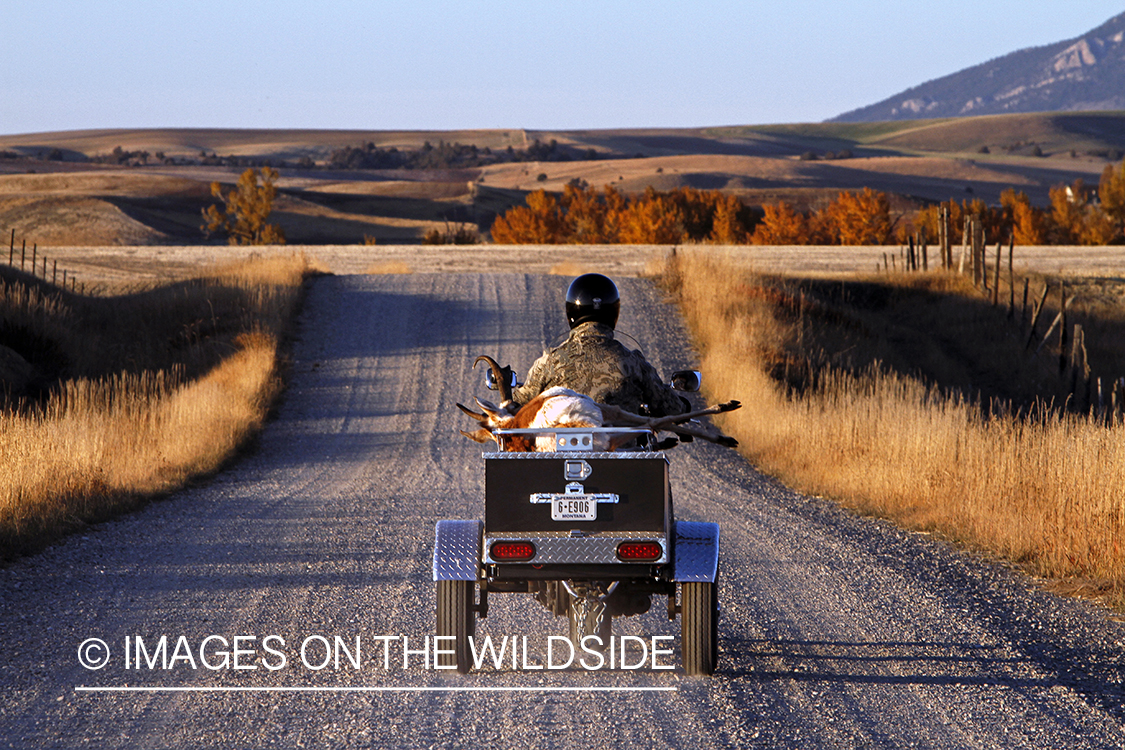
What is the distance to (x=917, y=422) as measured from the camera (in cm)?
1299

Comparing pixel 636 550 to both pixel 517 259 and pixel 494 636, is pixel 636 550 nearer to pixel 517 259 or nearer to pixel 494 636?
pixel 494 636

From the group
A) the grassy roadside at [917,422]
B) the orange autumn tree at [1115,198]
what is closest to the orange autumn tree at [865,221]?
the orange autumn tree at [1115,198]

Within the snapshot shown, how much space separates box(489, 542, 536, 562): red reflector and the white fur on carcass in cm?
49

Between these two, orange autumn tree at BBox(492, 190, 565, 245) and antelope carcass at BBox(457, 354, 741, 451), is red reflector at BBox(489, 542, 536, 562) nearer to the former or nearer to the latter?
antelope carcass at BBox(457, 354, 741, 451)

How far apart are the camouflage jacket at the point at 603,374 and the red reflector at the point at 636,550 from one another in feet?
2.74

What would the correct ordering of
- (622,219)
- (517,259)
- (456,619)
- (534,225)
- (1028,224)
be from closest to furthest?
(456,619) → (517,259) → (622,219) → (1028,224) → (534,225)

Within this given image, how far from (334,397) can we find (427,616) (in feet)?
41.4

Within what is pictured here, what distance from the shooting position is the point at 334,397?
19.1 m

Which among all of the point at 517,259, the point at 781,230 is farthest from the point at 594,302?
the point at 781,230

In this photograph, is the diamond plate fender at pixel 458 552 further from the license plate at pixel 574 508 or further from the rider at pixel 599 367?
the rider at pixel 599 367

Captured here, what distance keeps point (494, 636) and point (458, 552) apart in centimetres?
94

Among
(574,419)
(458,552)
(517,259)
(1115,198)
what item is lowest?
(458,552)

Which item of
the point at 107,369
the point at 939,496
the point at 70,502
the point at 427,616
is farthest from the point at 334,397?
the point at 427,616

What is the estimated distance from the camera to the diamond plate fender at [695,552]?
18.4 ft
